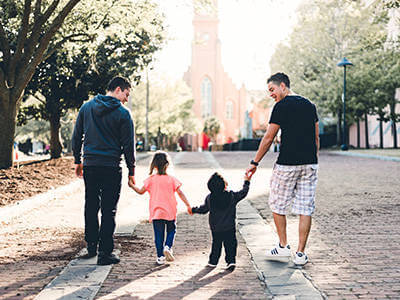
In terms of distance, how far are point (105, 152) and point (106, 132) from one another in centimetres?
20

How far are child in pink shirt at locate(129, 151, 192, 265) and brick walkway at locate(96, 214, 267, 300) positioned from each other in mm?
195

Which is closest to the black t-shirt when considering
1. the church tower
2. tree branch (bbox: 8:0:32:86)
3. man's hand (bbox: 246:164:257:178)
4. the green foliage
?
man's hand (bbox: 246:164:257:178)

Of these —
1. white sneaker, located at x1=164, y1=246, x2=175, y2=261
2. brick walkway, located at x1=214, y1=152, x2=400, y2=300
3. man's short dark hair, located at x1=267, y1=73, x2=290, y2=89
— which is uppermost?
man's short dark hair, located at x1=267, y1=73, x2=290, y2=89

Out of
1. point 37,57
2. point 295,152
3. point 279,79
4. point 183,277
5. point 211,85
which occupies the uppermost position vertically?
point 211,85

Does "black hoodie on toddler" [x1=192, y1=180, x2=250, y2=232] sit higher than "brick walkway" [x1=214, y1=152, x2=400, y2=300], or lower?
higher

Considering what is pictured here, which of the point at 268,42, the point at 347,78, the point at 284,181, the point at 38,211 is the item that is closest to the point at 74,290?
the point at 284,181

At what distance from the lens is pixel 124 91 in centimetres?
502

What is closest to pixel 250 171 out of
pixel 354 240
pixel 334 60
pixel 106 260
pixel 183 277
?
pixel 183 277

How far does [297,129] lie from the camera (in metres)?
4.82

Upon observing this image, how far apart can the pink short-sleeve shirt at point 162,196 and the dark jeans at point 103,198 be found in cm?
33

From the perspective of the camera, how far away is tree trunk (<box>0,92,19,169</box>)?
12226mm

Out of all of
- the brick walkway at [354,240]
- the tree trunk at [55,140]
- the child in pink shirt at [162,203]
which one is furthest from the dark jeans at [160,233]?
the tree trunk at [55,140]

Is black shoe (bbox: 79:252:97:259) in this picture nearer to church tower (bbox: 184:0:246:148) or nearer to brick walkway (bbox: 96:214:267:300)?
brick walkway (bbox: 96:214:267:300)

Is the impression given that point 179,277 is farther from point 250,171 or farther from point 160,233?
point 250,171
